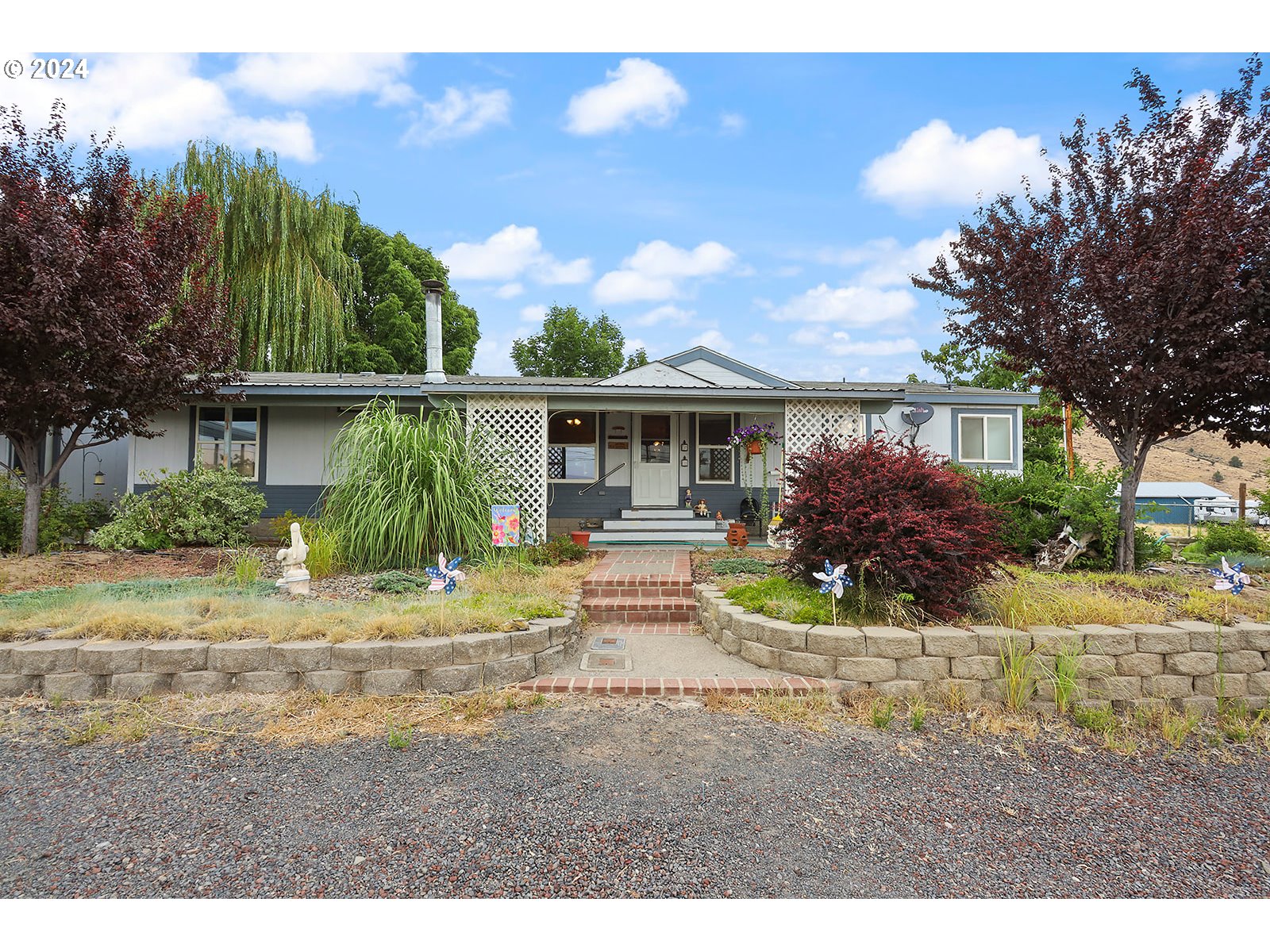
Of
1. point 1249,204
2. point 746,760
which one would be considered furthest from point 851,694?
point 1249,204

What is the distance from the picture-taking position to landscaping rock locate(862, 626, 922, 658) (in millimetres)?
4094

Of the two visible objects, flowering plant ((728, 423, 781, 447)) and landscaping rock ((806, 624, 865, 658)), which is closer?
landscaping rock ((806, 624, 865, 658))

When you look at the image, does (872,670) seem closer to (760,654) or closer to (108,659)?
(760,654)

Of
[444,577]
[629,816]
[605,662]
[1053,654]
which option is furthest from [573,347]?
[629,816]

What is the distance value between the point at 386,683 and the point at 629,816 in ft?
6.80

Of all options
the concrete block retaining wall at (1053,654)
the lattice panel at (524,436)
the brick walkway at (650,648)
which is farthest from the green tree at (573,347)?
the concrete block retaining wall at (1053,654)

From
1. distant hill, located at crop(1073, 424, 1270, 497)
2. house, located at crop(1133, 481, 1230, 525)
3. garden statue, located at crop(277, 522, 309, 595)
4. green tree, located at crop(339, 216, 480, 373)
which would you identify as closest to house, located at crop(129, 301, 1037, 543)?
garden statue, located at crop(277, 522, 309, 595)

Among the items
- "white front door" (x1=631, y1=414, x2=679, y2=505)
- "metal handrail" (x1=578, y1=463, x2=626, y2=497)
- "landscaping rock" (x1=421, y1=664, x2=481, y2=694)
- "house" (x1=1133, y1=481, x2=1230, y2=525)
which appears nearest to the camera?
"landscaping rock" (x1=421, y1=664, x2=481, y2=694)

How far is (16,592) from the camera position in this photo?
5.50 m

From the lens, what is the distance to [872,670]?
4074mm

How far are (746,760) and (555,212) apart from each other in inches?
531

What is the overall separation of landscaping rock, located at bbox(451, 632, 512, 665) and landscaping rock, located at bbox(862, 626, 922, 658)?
2.47 m

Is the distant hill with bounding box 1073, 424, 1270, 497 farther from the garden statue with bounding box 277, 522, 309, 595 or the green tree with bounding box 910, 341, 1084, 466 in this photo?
the garden statue with bounding box 277, 522, 309, 595

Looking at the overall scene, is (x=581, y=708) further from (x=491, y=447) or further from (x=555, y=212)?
(x=555, y=212)
